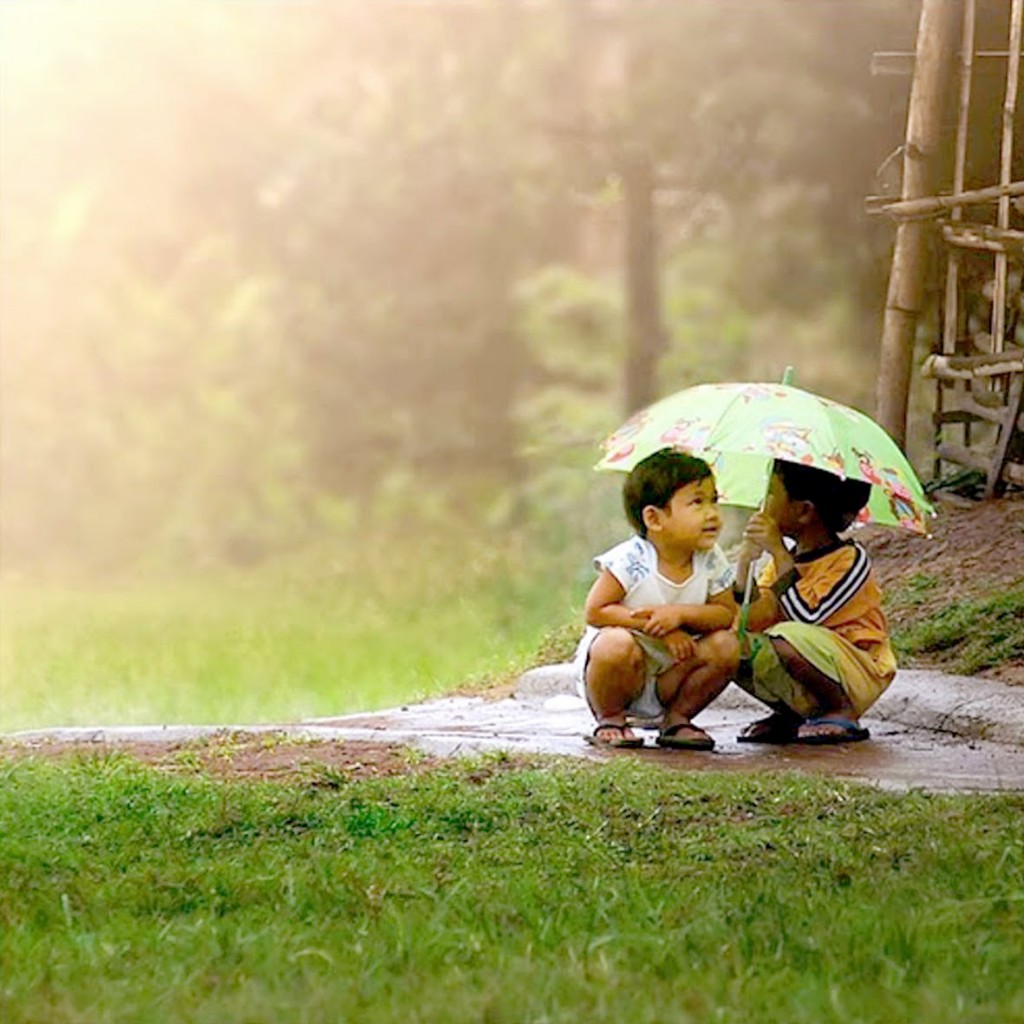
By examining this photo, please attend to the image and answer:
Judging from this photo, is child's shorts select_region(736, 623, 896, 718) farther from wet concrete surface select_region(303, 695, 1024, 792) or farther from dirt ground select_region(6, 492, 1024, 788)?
dirt ground select_region(6, 492, 1024, 788)

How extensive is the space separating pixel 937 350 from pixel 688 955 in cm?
711

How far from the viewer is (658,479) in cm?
580

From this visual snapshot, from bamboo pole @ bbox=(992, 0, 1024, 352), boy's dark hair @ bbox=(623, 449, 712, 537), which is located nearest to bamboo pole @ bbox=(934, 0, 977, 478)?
bamboo pole @ bbox=(992, 0, 1024, 352)

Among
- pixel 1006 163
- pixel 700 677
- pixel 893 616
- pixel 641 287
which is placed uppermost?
pixel 1006 163

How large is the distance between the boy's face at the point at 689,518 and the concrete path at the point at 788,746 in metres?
0.53

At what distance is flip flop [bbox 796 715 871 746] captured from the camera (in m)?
6.03

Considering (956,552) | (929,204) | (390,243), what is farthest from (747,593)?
(390,243)

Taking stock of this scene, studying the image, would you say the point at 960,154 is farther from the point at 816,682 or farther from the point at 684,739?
the point at 684,739

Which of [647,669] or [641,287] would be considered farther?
[641,287]

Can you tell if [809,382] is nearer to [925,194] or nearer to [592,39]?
[592,39]

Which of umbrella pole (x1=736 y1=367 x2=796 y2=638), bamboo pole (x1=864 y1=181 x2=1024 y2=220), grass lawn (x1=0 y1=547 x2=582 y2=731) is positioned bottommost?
grass lawn (x1=0 y1=547 x2=582 y2=731)

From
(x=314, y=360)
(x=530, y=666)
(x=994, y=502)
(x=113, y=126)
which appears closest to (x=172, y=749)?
(x=530, y=666)

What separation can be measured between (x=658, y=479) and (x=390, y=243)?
9.48 m

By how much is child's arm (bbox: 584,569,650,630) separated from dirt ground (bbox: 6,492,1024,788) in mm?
580
